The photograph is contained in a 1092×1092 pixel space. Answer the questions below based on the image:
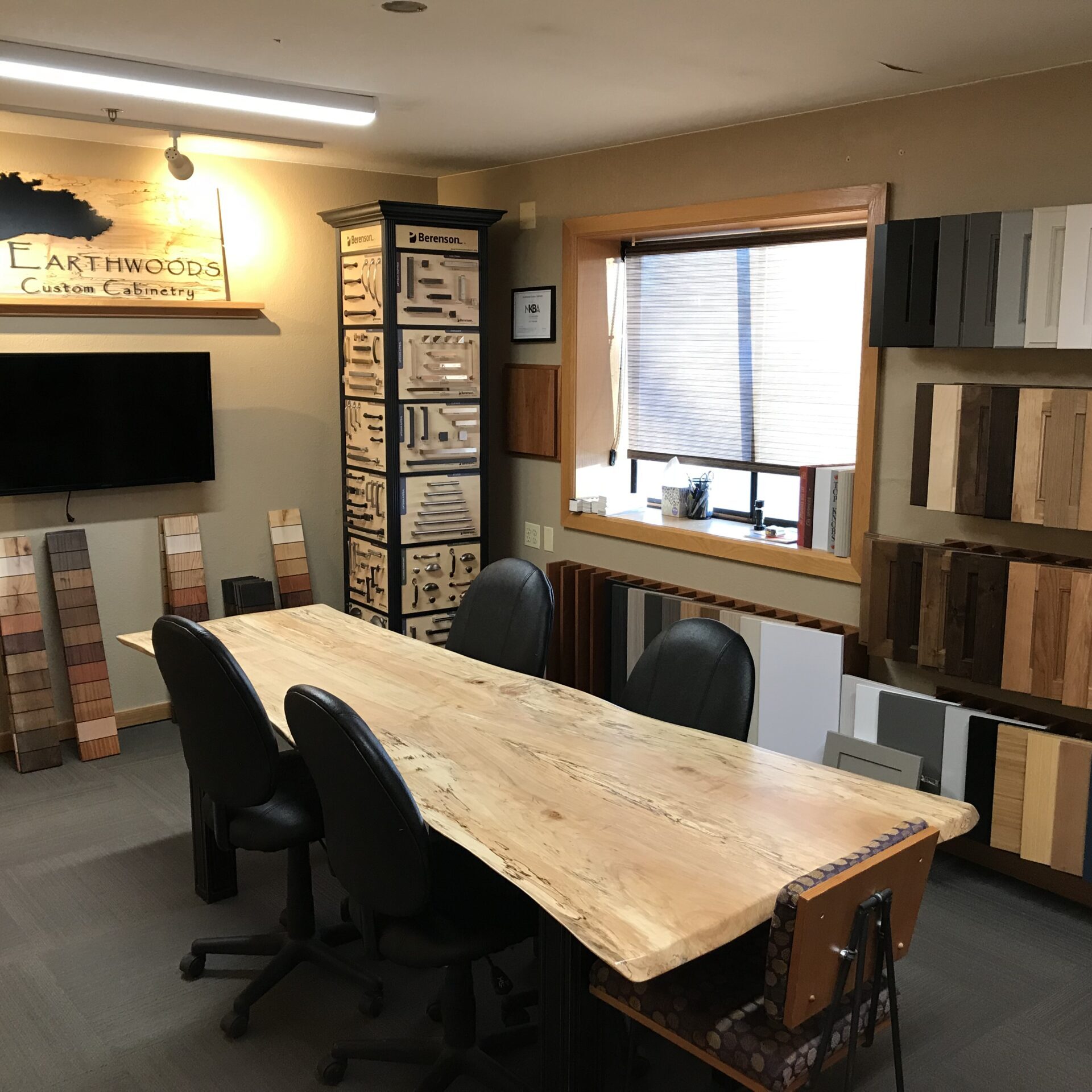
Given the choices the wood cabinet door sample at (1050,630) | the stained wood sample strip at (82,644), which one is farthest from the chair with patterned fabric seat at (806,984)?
the stained wood sample strip at (82,644)

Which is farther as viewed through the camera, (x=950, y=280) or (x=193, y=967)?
(x=950, y=280)

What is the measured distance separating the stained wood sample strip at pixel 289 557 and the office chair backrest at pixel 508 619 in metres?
1.82

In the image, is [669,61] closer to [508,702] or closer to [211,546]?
[508,702]

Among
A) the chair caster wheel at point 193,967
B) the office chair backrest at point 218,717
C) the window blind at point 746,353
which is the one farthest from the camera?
the window blind at point 746,353

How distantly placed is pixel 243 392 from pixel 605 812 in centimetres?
351

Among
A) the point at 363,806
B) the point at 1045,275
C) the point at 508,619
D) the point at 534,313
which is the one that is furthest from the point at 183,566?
the point at 1045,275

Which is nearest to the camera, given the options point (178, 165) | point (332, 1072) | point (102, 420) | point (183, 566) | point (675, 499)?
point (332, 1072)

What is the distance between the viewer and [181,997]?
9.40 feet

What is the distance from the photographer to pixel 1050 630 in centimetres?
314

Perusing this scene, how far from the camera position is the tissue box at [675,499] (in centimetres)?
475

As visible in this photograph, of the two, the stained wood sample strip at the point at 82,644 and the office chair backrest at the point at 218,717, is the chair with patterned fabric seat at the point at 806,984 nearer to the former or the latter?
the office chair backrest at the point at 218,717

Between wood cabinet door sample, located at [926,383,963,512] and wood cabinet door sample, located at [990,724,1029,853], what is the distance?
695mm

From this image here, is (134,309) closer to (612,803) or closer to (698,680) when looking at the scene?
(698,680)

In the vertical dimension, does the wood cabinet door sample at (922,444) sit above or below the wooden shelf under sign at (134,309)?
below
